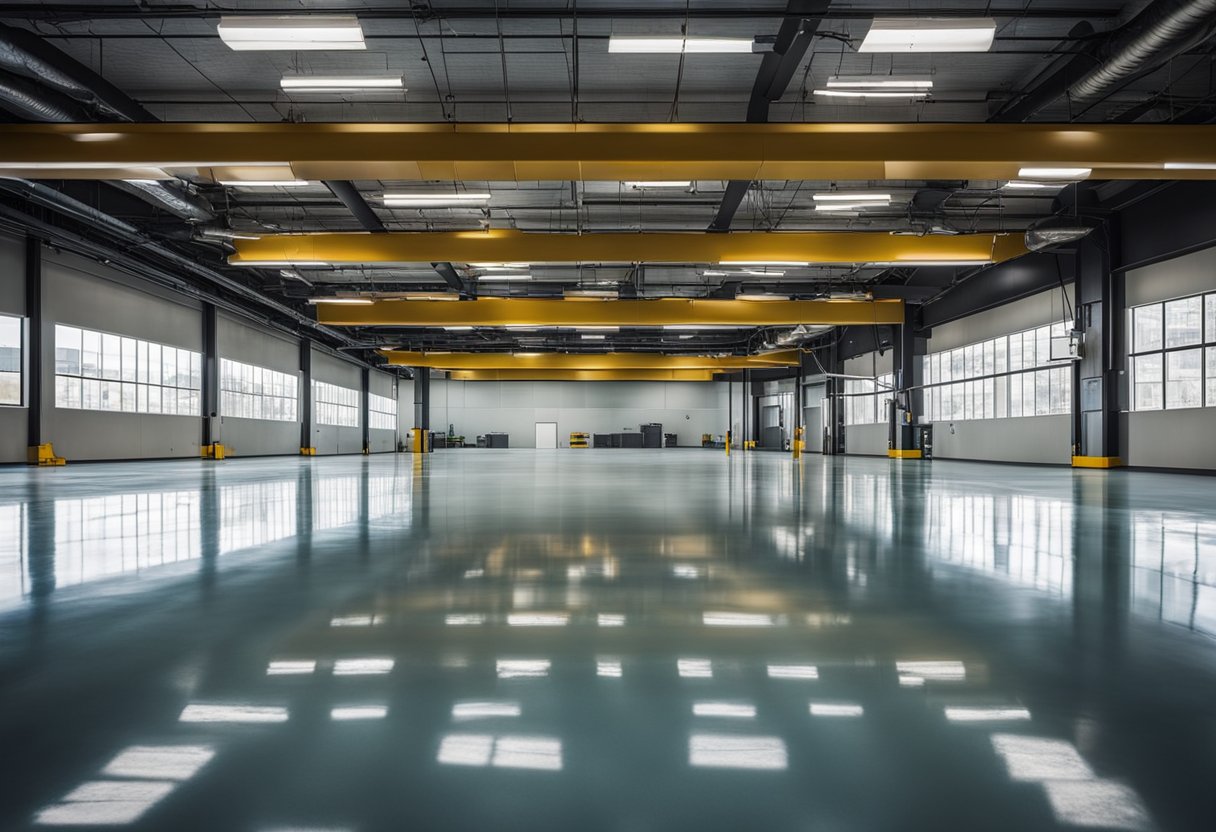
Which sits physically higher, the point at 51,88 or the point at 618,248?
the point at 51,88

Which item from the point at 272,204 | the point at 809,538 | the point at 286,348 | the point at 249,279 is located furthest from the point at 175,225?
the point at 809,538

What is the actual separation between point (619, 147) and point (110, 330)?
15013mm

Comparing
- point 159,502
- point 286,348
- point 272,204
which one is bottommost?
point 159,502

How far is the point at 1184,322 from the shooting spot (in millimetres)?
12578

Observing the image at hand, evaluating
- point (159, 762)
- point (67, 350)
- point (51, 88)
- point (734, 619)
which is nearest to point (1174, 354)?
→ point (734, 619)

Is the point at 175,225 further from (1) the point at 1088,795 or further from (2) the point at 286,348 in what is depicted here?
(1) the point at 1088,795

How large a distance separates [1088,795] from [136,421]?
21.5 m

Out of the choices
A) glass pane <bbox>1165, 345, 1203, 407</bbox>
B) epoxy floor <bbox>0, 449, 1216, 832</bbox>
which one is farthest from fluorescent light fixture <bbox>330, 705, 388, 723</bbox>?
glass pane <bbox>1165, 345, 1203, 407</bbox>

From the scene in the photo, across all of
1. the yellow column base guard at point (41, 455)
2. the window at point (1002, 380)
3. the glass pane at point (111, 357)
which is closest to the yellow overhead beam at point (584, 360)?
the window at point (1002, 380)

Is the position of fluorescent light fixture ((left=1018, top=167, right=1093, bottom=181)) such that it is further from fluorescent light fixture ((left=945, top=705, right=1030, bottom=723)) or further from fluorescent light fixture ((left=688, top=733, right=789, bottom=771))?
fluorescent light fixture ((left=688, top=733, right=789, bottom=771))

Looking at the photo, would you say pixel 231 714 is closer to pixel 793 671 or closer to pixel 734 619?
pixel 793 671

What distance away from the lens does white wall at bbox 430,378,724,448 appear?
140ft

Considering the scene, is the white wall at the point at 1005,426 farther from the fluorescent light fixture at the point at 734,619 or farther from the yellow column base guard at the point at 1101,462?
the fluorescent light fixture at the point at 734,619

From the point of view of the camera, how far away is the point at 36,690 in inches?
64.4
